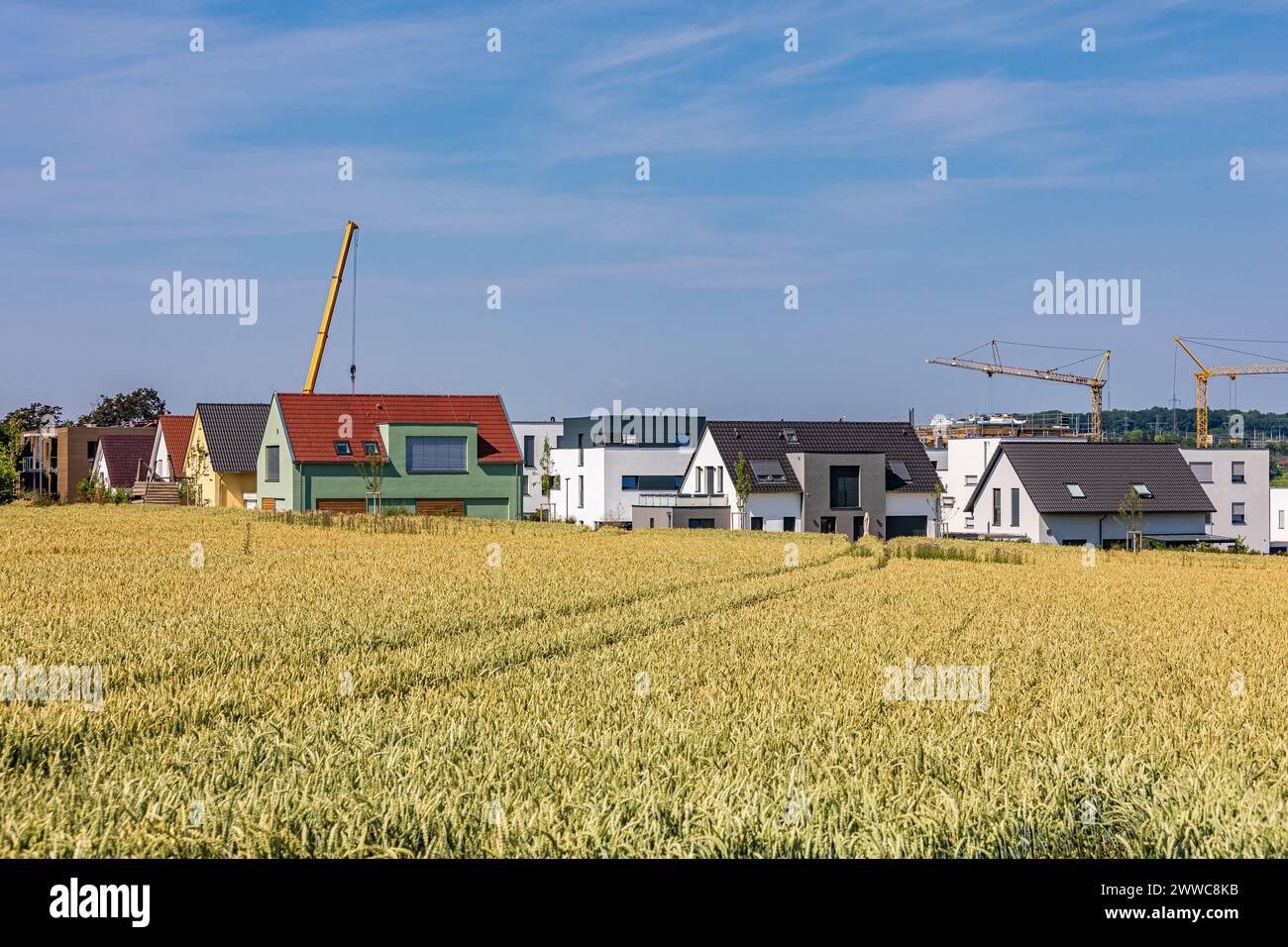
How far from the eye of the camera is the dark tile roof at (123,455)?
77562mm

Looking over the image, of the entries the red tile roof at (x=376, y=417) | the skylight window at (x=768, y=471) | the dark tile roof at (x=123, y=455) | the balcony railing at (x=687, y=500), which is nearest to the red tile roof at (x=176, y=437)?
the dark tile roof at (x=123, y=455)

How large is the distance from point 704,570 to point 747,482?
3571cm

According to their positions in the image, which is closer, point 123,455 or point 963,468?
point 963,468

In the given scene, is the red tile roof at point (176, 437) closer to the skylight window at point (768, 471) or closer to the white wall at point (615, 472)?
the white wall at point (615, 472)

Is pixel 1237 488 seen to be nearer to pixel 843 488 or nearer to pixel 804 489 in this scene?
pixel 843 488

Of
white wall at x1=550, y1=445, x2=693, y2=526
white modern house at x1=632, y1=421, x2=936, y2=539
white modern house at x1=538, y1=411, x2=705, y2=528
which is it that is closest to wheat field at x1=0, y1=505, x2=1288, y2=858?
white modern house at x1=632, y1=421, x2=936, y2=539

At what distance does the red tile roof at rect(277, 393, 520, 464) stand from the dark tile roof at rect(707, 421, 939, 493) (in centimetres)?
1424

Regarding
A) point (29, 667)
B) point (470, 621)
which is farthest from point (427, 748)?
point (470, 621)

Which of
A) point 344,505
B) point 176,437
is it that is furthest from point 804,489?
point 176,437

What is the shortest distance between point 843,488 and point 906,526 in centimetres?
399

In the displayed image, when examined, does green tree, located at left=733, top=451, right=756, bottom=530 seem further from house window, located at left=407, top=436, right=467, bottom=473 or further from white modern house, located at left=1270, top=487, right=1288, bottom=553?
white modern house, located at left=1270, top=487, right=1288, bottom=553

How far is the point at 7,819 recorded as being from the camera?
540 centimetres

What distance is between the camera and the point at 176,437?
66.6 metres
